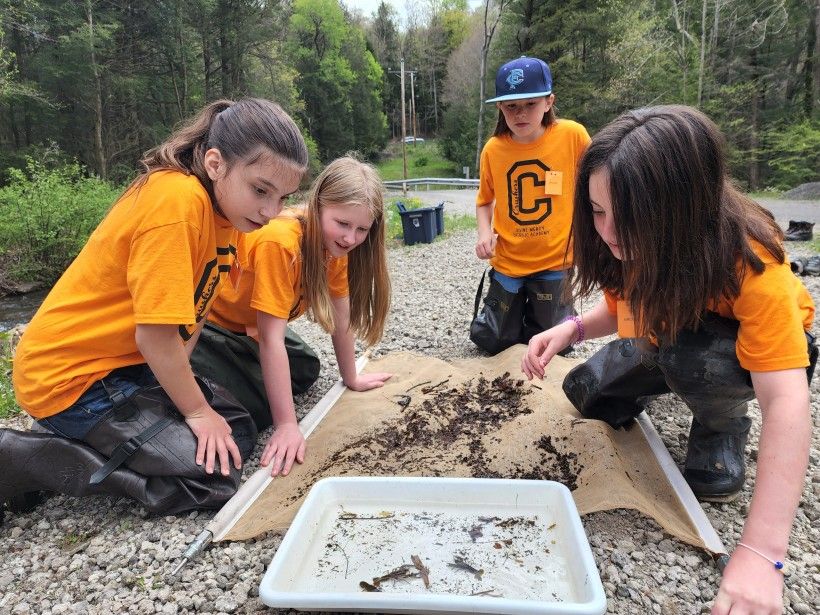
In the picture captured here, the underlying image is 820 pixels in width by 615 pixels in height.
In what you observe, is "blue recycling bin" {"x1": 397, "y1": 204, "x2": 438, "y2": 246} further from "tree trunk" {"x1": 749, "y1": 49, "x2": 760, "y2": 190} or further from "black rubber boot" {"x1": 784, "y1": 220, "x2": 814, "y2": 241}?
"tree trunk" {"x1": 749, "y1": 49, "x2": 760, "y2": 190}

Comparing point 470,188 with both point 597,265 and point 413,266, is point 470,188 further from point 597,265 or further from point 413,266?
point 597,265

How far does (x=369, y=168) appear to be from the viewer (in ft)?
8.30

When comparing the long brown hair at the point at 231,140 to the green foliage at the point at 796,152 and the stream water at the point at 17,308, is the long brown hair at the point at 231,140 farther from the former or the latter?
the green foliage at the point at 796,152

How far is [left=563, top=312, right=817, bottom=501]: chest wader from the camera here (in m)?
1.79

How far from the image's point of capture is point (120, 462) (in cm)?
193

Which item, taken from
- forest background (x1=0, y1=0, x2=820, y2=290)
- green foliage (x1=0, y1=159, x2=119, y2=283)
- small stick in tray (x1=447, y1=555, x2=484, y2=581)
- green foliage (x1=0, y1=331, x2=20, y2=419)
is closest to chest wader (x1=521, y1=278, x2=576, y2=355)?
small stick in tray (x1=447, y1=555, x2=484, y2=581)

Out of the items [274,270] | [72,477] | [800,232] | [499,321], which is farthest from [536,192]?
[800,232]

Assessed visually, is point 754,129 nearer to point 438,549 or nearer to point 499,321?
point 499,321

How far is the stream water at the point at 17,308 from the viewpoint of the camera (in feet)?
26.3

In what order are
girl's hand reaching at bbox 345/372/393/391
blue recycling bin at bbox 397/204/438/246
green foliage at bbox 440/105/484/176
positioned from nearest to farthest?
girl's hand reaching at bbox 345/372/393/391 → blue recycling bin at bbox 397/204/438/246 → green foliage at bbox 440/105/484/176

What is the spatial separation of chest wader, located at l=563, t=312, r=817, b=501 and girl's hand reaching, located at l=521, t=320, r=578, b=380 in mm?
249

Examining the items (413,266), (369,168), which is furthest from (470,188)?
(369,168)

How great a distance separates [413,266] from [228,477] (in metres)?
5.82

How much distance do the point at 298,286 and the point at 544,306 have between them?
1778 millimetres
